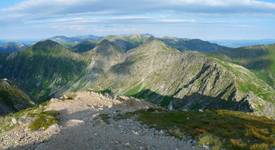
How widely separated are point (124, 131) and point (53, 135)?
7.96 m

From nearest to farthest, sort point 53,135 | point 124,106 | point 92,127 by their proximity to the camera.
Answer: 1. point 53,135
2. point 92,127
3. point 124,106

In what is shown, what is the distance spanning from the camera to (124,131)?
168ft

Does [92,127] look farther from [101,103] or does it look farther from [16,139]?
[101,103]

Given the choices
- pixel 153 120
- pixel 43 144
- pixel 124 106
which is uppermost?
pixel 43 144

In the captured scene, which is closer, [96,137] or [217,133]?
[96,137]

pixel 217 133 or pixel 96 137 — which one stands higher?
pixel 96 137

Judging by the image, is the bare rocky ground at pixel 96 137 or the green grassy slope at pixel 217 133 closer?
the bare rocky ground at pixel 96 137

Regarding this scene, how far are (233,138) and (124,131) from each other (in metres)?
12.2

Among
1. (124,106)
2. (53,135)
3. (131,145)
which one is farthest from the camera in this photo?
(124,106)

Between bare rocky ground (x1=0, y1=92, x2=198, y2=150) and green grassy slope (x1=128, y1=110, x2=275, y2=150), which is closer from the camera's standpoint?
bare rocky ground (x1=0, y1=92, x2=198, y2=150)

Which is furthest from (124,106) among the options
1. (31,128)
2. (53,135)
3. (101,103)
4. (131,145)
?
(131,145)

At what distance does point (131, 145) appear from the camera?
42062mm

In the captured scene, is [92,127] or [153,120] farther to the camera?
[153,120]

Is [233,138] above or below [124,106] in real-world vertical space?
above
